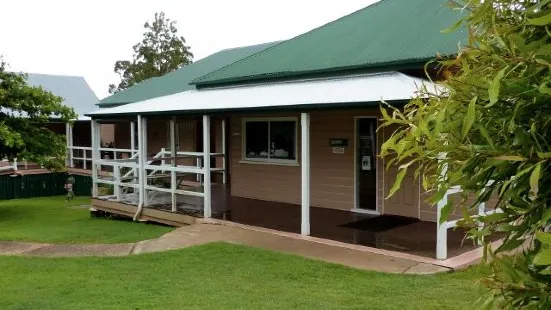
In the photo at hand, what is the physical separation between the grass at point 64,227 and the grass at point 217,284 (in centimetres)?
252

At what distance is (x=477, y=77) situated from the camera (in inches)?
67.9

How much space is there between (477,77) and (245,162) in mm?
12516

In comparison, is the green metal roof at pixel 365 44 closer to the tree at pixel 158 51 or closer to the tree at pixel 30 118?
the tree at pixel 30 118

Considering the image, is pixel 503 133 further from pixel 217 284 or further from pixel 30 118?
pixel 30 118

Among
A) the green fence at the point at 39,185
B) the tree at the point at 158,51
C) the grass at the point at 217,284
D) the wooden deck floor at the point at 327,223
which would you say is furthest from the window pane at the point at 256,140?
the tree at the point at 158,51

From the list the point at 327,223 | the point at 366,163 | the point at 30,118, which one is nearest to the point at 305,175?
Answer: the point at 327,223

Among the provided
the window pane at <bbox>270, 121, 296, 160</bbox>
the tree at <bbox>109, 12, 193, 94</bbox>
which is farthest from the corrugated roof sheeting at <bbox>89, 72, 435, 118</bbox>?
the tree at <bbox>109, 12, 193, 94</bbox>

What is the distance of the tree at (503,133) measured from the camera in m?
1.59

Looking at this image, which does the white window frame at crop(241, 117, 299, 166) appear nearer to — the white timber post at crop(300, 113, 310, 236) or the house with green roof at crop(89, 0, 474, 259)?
the house with green roof at crop(89, 0, 474, 259)

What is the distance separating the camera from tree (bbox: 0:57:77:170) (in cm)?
1577

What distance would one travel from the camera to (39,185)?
2211 centimetres

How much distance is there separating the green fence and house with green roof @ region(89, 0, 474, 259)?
30.3 feet

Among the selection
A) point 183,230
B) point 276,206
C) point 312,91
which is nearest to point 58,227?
point 183,230

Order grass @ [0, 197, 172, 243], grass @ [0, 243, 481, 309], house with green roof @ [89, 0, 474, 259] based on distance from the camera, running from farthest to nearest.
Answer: grass @ [0, 197, 172, 243], house with green roof @ [89, 0, 474, 259], grass @ [0, 243, 481, 309]
